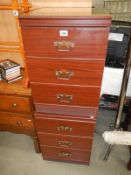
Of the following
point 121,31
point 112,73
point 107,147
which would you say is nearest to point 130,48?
point 121,31

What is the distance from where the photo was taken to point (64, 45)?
2.99 ft

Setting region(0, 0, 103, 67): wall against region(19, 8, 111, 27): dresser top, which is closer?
region(19, 8, 111, 27): dresser top

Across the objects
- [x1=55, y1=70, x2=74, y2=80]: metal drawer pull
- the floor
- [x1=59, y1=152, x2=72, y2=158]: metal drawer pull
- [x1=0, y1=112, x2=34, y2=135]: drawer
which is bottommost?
the floor

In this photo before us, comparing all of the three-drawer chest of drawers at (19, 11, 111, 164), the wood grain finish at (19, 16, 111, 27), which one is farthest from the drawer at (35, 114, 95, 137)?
the wood grain finish at (19, 16, 111, 27)

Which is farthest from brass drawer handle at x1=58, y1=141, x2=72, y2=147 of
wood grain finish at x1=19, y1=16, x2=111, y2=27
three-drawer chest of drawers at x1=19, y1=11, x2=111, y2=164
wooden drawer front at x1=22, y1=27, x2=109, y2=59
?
wood grain finish at x1=19, y1=16, x2=111, y2=27

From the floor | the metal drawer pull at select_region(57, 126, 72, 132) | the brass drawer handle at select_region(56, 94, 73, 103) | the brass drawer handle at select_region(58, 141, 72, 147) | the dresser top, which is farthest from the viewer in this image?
the floor

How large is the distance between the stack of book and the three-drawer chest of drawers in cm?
35

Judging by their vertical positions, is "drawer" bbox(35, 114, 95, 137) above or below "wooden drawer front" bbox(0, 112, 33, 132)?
above

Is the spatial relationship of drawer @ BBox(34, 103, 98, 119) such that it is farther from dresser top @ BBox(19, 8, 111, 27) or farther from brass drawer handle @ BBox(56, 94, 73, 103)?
dresser top @ BBox(19, 8, 111, 27)

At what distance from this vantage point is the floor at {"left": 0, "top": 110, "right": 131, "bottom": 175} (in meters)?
1.47

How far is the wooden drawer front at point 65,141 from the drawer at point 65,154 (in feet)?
0.18

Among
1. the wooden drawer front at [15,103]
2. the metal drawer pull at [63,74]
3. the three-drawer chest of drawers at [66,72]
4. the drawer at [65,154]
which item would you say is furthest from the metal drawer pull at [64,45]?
the drawer at [65,154]

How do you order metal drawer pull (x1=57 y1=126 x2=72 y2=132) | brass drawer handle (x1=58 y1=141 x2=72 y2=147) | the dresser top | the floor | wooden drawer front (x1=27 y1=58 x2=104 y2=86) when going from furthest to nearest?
the floor, brass drawer handle (x1=58 y1=141 x2=72 y2=147), metal drawer pull (x1=57 y1=126 x2=72 y2=132), wooden drawer front (x1=27 y1=58 x2=104 y2=86), the dresser top

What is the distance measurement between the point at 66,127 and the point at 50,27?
69 centimetres
